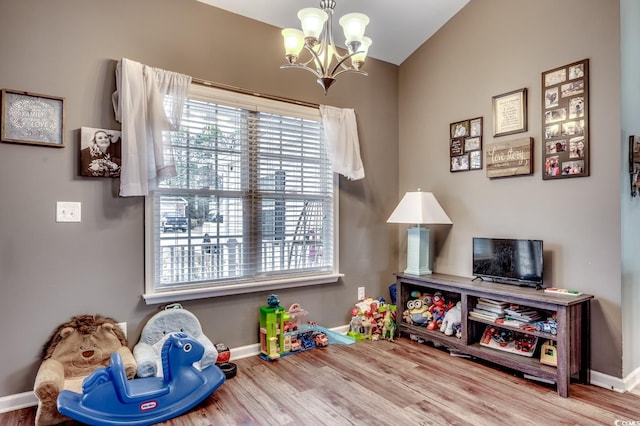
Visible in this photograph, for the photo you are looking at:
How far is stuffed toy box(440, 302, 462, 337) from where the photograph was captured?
3.30 m

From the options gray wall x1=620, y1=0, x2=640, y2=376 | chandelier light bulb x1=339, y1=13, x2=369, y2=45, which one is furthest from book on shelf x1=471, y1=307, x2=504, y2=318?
chandelier light bulb x1=339, y1=13, x2=369, y2=45

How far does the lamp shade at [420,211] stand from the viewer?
136 inches

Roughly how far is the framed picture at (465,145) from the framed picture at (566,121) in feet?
1.83

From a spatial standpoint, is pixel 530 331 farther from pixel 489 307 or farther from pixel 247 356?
pixel 247 356

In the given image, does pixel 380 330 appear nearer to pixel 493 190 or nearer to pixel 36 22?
pixel 493 190

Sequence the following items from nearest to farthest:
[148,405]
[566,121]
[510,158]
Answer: [148,405] < [566,121] < [510,158]

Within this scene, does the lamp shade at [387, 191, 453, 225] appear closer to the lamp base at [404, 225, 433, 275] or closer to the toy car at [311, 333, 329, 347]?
the lamp base at [404, 225, 433, 275]

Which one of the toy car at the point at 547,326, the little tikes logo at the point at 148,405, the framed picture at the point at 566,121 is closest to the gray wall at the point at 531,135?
the framed picture at the point at 566,121

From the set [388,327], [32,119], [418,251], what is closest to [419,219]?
[418,251]

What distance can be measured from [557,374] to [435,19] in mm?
3089

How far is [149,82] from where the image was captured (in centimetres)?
271

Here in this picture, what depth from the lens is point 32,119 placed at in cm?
243

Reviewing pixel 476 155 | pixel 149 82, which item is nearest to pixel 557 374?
pixel 476 155

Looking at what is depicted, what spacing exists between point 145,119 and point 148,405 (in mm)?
1777
